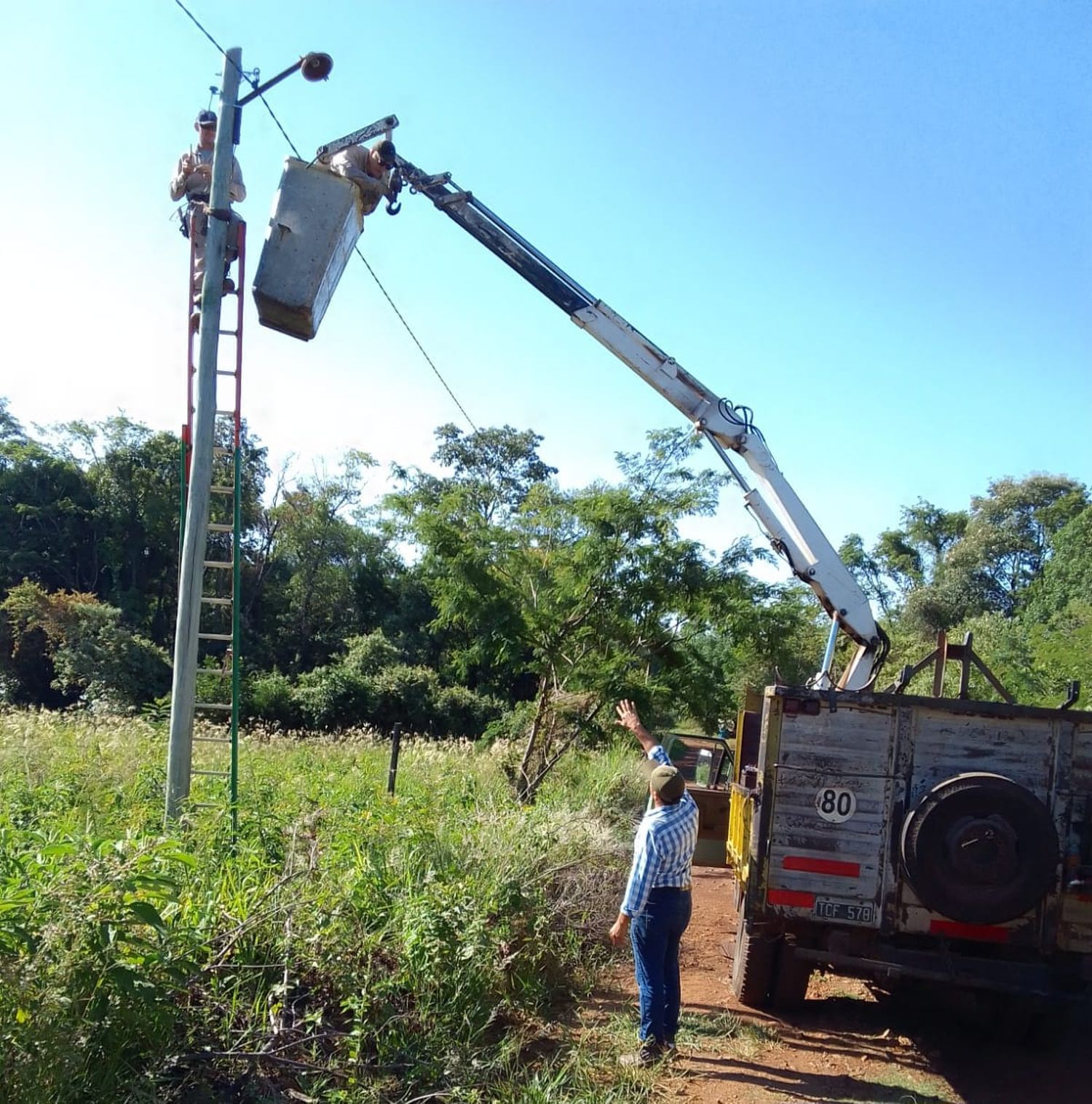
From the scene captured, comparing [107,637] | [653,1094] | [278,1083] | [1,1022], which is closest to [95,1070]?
[1,1022]

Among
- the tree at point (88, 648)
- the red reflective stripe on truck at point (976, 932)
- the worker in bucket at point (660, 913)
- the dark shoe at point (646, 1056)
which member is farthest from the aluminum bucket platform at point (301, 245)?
the tree at point (88, 648)

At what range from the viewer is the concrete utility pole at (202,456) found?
6.80 metres

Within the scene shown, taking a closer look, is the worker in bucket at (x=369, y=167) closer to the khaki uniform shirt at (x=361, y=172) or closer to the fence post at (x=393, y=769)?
the khaki uniform shirt at (x=361, y=172)

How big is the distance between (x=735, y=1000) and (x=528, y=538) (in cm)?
798

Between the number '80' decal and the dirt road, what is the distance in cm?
144

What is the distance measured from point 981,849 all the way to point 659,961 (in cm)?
193

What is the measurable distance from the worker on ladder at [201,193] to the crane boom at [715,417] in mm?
1989

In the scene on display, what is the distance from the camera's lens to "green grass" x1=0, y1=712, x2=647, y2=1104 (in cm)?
374

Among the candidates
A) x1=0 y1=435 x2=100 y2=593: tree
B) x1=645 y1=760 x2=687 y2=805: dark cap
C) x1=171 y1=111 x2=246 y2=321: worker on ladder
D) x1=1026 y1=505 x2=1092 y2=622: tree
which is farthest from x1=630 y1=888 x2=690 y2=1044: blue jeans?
x1=0 y1=435 x2=100 y2=593: tree

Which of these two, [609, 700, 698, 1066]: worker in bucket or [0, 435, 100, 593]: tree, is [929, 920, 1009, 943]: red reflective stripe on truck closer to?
[609, 700, 698, 1066]: worker in bucket

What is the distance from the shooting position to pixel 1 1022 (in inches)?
135

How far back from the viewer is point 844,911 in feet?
20.2

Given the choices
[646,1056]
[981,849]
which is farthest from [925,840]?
[646,1056]

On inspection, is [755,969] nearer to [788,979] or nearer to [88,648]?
[788,979]
